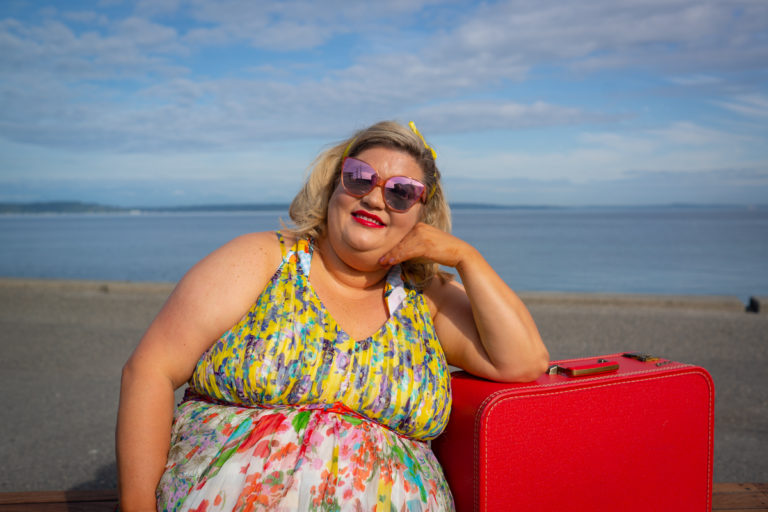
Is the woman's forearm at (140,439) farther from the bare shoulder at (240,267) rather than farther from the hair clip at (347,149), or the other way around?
the hair clip at (347,149)

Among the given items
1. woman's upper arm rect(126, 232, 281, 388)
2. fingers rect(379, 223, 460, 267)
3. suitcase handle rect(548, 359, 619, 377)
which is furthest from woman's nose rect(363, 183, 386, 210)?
suitcase handle rect(548, 359, 619, 377)

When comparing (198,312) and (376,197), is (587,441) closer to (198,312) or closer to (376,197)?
(376,197)

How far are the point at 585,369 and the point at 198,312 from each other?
1.36m

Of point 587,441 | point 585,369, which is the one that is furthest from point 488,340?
point 587,441

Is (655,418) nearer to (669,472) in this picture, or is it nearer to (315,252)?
(669,472)

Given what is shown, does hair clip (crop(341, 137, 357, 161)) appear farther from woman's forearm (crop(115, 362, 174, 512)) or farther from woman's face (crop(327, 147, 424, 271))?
woman's forearm (crop(115, 362, 174, 512))

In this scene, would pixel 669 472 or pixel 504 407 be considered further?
pixel 669 472

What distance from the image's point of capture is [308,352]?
2.02 metres

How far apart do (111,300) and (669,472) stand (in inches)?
338

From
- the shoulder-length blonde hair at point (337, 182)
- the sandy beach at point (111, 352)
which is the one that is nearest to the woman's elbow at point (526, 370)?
the shoulder-length blonde hair at point (337, 182)

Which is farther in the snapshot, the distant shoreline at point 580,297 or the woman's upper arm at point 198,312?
the distant shoreline at point 580,297

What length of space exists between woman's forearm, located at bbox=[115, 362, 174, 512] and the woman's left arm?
94 centimetres

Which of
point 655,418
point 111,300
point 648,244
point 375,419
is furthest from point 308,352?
point 648,244

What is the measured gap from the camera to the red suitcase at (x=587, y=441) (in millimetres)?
1995
